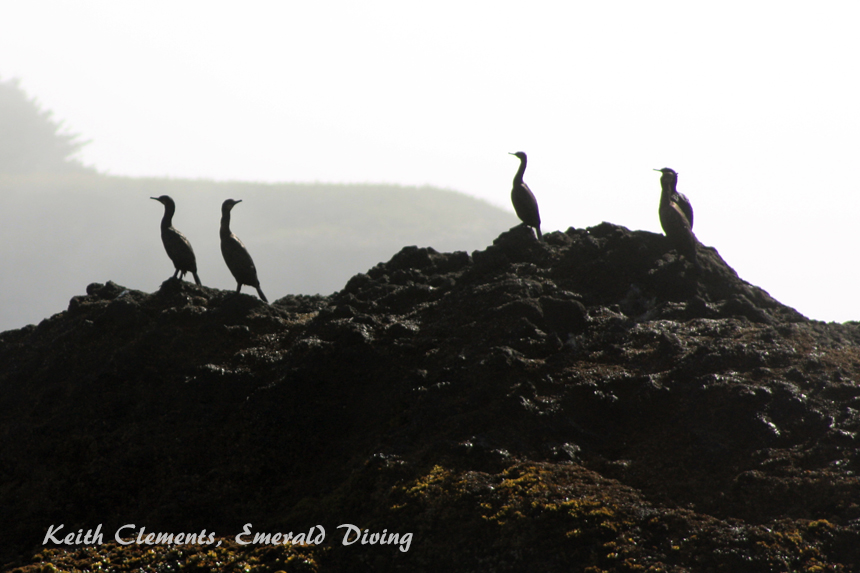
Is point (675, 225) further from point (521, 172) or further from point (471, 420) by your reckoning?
point (471, 420)

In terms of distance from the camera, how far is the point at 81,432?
414 inches

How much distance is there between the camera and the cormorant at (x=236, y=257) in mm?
13672

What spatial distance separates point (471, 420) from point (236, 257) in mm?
6434

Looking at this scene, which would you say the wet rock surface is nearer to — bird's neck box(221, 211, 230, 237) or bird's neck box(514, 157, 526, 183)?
bird's neck box(221, 211, 230, 237)

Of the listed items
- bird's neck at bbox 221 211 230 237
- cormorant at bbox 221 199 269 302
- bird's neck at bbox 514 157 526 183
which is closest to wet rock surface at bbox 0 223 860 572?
cormorant at bbox 221 199 269 302

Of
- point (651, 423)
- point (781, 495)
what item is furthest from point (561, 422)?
point (781, 495)

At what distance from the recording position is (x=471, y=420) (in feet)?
31.1

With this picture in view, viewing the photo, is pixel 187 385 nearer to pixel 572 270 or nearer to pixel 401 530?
pixel 401 530

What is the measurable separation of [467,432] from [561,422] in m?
1.30

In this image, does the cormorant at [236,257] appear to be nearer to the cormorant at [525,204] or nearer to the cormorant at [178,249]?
the cormorant at [178,249]

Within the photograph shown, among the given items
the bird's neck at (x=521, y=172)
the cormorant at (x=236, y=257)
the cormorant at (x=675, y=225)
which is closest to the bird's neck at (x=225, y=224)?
the cormorant at (x=236, y=257)

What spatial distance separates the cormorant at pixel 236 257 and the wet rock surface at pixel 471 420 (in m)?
0.72

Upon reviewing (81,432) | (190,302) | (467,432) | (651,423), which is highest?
(190,302)

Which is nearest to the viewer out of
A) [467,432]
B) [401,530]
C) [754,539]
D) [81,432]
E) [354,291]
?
[754,539]
